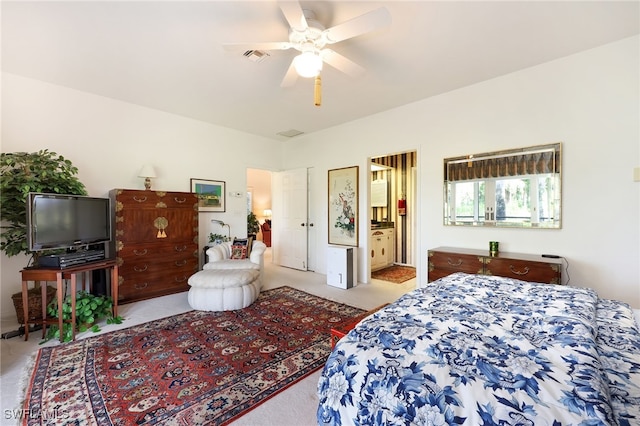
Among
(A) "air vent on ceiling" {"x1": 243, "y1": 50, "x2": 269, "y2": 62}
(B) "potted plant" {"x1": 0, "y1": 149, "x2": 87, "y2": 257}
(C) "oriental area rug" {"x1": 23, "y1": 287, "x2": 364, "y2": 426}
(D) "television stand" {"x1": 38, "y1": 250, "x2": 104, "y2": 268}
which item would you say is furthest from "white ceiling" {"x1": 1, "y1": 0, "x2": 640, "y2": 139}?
(C) "oriental area rug" {"x1": 23, "y1": 287, "x2": 364, "y2": 426}

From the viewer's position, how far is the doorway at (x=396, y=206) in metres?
5.95

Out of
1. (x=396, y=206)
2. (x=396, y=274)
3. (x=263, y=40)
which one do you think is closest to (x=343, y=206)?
(x=396, y=274)

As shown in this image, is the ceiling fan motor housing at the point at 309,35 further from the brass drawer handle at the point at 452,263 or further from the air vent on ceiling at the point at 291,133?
the air vent on ceiling at the point at 291,133

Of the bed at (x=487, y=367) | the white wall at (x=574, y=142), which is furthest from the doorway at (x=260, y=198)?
the bed at (x=487, y=367)

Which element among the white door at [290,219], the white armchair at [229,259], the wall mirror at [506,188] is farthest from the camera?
the white door at [290,219]

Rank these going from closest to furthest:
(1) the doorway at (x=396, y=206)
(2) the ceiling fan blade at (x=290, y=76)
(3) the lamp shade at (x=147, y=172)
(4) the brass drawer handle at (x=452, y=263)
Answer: (2) the ceiling fan blade at (x=290, y=76), (4) the brass drawer handle at (x=452, y=263), (3) the lamp shade at (x=147, y=172), (1) the doorway at (x=396, y=206)

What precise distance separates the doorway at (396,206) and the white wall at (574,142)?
218cm

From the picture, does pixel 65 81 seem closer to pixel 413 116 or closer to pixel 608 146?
pixel 413 116

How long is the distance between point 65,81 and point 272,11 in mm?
2992

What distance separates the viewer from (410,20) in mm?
2180

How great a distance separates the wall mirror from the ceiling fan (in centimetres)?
203

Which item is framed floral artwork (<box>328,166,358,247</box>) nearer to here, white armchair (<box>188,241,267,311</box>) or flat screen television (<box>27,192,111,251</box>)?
white armchair (<box>188,241,267,311</box>)

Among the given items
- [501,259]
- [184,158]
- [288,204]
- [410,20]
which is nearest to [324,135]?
[288,204]

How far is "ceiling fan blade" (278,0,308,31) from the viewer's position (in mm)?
1662
